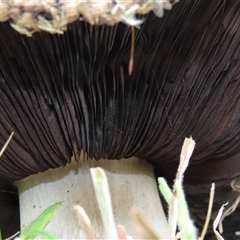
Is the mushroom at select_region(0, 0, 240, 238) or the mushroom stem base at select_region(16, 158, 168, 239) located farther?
the mushroom stem base at select_region(16, 158, 168, 239)

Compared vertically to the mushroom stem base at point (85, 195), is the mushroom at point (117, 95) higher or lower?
higher

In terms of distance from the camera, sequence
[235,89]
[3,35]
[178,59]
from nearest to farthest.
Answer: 1. [3,35]
2. [178,59]
3. [235,89]

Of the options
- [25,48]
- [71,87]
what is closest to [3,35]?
[25,48]

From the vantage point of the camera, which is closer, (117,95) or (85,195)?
(117,95)

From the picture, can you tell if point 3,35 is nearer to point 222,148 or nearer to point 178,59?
point 178,59

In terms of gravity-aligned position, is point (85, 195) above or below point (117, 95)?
below

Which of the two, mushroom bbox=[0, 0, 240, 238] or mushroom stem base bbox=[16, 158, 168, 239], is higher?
mushroom bbox=[0, 0, 240, 238]
